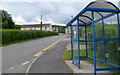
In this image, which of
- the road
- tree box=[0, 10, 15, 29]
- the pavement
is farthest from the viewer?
tree box=[0, 10, 15, 29]

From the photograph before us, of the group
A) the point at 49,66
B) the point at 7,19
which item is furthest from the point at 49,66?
the point at 7,19

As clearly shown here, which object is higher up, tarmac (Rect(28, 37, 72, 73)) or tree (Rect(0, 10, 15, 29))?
tree (Rect(0, 10, 15, 29))

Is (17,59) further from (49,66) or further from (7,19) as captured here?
(7,19)

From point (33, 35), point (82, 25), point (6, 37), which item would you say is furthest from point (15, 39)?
point (82, 25)

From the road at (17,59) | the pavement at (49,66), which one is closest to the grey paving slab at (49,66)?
the pavement at (49,66)

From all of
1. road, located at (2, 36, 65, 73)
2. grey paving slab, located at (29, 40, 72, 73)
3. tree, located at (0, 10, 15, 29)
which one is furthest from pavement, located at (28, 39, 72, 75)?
tree, located at (0, 10, 15, 29)

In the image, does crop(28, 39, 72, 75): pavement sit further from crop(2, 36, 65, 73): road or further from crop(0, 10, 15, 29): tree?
crop(0, 10, 15, 29): tree

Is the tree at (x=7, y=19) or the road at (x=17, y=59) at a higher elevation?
the tree at (x=7, y=19)

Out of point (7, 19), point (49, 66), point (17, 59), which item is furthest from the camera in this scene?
point (7, 19)

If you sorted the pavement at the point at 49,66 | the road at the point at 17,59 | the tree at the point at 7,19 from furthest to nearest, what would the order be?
the tree at the point at 7,19, the road at the point at 17,59, the pavement at the point at 49,66

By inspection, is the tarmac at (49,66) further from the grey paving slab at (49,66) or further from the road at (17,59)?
the road at (17,59)

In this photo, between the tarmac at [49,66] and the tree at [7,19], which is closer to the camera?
the tarmac at [49,66]

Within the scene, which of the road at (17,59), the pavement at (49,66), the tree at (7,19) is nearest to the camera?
the pavement at (49,66)

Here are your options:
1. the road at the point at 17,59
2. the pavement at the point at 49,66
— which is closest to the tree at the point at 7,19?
the road at the point at 17,59
